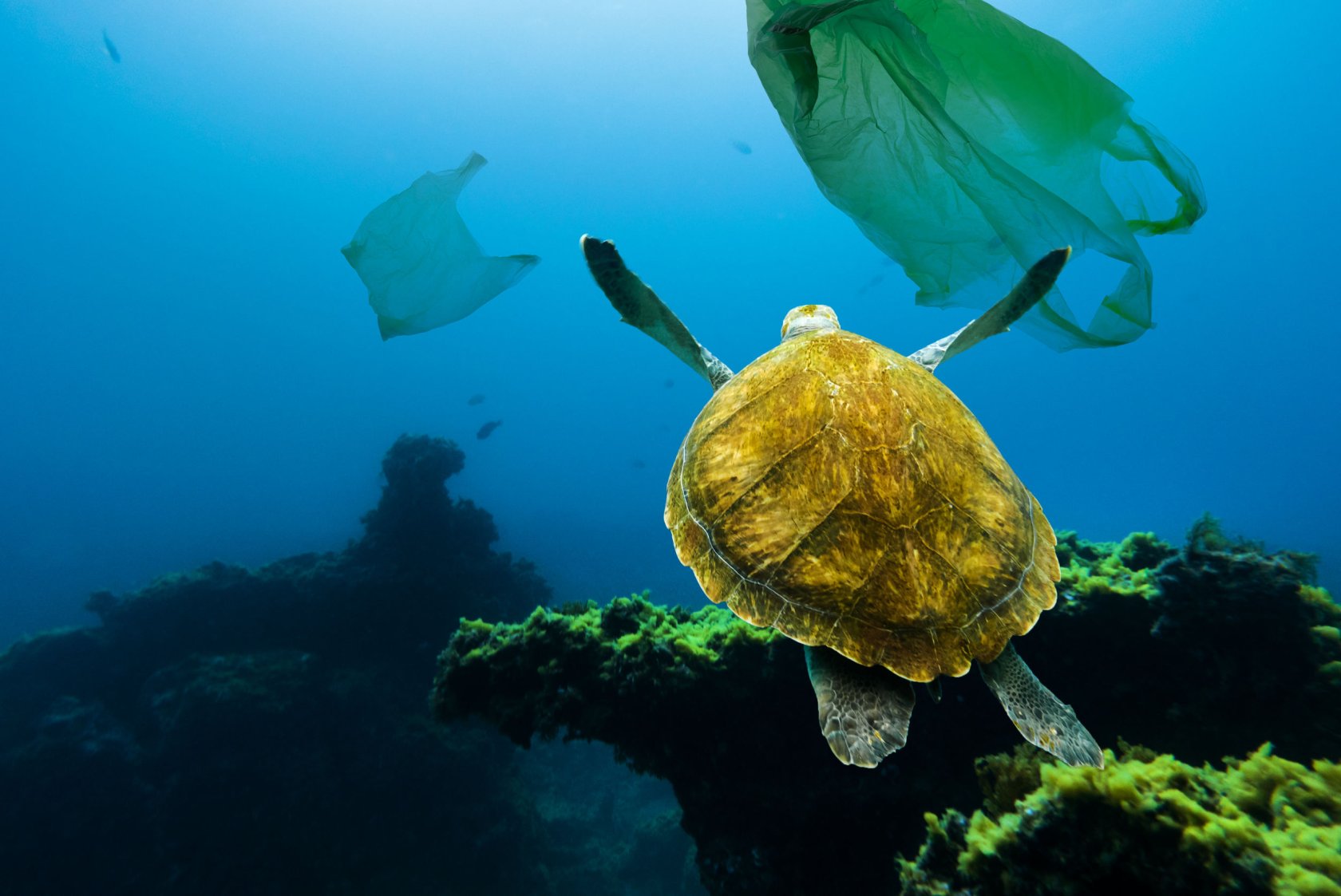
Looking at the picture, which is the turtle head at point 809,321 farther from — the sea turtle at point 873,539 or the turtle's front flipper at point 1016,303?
the sea turtle at point 873,539

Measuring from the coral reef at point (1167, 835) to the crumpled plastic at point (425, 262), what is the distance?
470 centimetres

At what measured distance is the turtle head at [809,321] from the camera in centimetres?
321

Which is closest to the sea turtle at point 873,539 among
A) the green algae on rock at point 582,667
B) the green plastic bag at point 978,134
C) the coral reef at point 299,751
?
the green plastic bag at point 978,134

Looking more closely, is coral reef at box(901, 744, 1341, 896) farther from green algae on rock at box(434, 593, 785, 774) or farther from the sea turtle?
green algae on rock at box(434, 593, 785, 774)

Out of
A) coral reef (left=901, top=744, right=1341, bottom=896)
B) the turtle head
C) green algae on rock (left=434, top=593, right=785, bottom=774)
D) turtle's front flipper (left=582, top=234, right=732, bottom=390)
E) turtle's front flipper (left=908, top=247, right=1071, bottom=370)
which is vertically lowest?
coral reef (left=901, top=744, right=1341, bottom=896)

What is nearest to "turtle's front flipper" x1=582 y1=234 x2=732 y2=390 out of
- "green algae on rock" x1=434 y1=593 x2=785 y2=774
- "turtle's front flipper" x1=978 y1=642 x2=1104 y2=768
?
"turtle's front flipper" x1=978 y1=642 x2=1104 y2=768

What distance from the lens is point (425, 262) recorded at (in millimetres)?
4336

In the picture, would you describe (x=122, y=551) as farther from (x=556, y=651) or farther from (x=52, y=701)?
(x=556, y=651)

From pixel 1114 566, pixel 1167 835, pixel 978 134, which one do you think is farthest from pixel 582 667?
pixel 1114 566

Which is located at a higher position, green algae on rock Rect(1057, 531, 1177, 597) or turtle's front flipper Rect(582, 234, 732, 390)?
turtle's front flipper Rect(582, 234, 732, 390)

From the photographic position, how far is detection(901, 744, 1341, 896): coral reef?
6.05ft

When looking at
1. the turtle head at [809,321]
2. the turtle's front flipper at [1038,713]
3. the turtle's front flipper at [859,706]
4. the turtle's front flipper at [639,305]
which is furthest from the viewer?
the turtle head at [809,321]

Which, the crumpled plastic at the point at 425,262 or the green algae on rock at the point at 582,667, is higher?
the crumpled plastic at the point at 425,262

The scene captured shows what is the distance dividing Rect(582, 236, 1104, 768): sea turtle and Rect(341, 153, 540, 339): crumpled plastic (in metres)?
2.87
